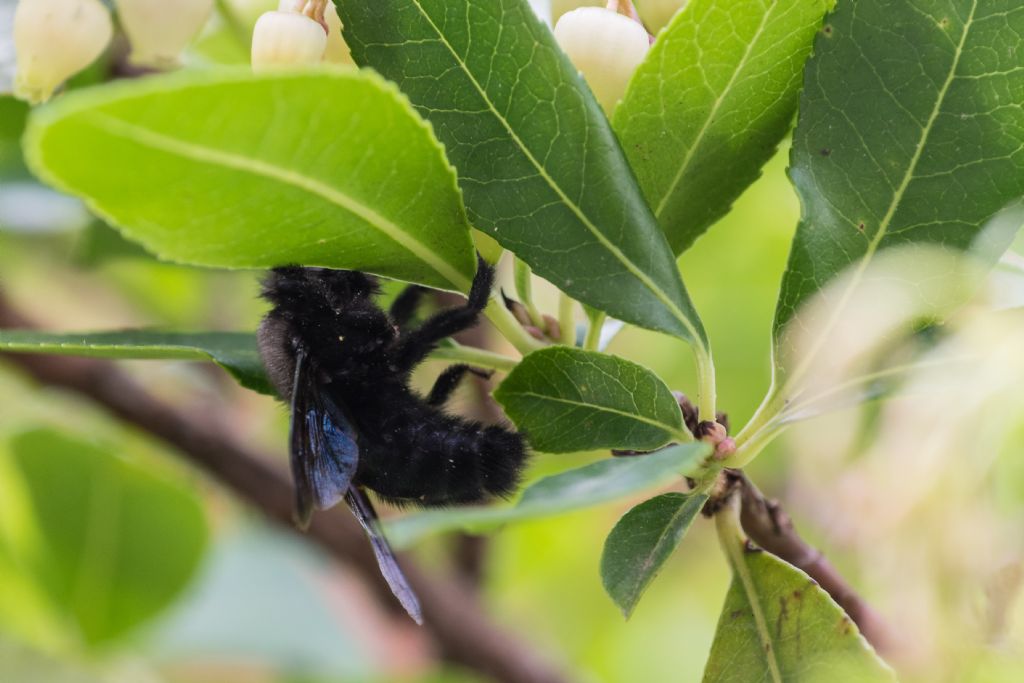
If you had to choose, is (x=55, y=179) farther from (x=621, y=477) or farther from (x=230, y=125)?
(x=621, y=477)

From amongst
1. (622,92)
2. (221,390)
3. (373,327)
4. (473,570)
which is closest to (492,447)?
(373,327)

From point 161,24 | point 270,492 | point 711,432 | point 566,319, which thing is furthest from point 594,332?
point 270,492

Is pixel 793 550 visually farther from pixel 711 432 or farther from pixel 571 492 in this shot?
pixel 571 492

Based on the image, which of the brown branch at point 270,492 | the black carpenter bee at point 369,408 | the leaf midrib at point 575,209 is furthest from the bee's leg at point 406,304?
the brown branch at point 270,492

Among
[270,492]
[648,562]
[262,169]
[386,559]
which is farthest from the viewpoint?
[270,492]

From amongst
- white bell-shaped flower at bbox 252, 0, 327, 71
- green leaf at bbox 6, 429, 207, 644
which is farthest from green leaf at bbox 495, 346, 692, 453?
green leaf at bbox 6, 429, 207, 644

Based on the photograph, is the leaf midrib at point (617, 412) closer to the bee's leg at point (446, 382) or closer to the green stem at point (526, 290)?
the green stem at point (526, 290)

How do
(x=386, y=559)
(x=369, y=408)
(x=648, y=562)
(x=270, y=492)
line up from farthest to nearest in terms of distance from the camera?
1. (x=270, y=492)
2. (x=369, y=408)
3. (x=386, y=559)
4. (x=648, y=562)
